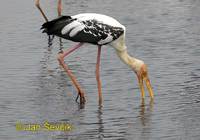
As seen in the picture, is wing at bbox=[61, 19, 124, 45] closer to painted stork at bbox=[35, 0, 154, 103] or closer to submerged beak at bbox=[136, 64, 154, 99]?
painted stork at bbox=[35, 0, 154, 103]

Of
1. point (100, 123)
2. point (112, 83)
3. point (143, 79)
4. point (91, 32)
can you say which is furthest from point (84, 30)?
point (100, 123)

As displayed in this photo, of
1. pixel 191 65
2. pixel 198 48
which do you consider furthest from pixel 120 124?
pixel 198 48

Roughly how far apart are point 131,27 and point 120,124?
9515 mm

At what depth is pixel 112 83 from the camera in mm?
14023

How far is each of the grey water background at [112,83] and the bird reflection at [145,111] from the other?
0.02 meters

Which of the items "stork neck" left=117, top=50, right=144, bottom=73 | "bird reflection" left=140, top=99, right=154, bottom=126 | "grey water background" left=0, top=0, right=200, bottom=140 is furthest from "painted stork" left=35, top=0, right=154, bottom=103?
"grey water background" left=0, top=0, right=200, bottom=140

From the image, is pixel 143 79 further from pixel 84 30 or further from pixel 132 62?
pixel 84 30

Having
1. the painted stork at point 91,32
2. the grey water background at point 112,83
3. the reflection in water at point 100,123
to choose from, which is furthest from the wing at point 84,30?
the reflection in water at point 100,123

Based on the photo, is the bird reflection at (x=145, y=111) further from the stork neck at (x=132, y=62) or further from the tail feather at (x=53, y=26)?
the tail feather at (x=53, y=26)

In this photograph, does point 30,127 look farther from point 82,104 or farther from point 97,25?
point 97,25

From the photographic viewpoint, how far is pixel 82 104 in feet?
41.8

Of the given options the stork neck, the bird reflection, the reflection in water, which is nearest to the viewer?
the reflection in water

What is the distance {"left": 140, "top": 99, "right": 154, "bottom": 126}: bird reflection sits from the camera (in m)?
11.5

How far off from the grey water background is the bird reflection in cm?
2
